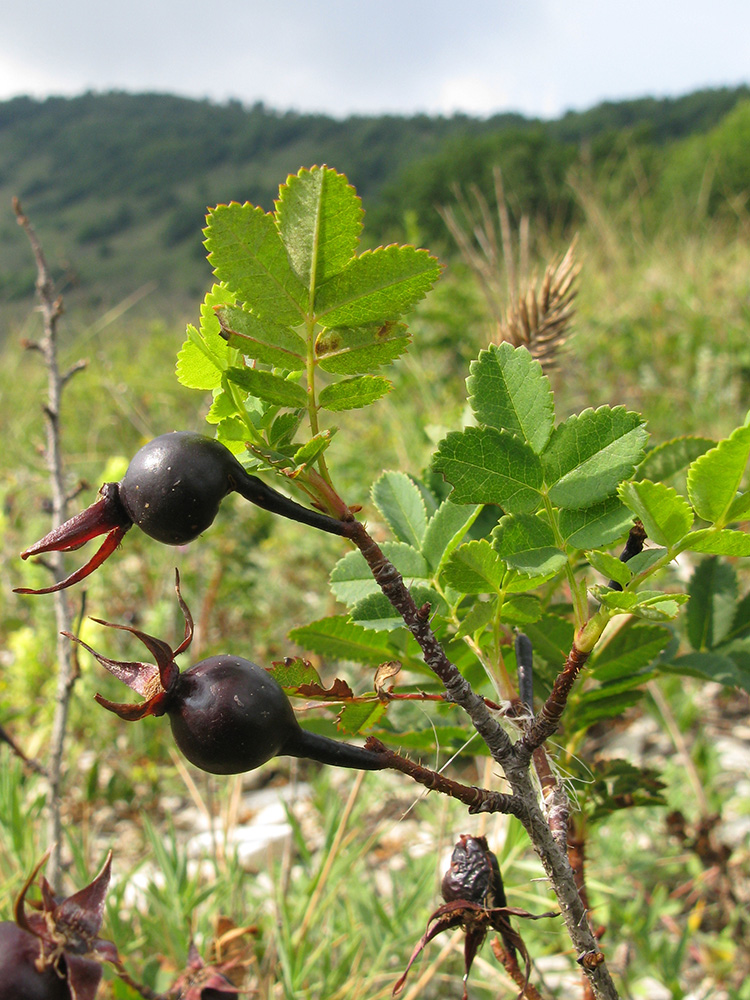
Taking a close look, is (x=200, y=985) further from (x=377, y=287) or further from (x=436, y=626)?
(x=377, y=287)

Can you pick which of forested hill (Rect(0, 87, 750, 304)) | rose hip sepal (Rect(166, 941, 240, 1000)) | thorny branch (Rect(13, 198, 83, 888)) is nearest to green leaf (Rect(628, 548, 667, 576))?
rose hip sepal (Rect(166, 941, 240, 1000))

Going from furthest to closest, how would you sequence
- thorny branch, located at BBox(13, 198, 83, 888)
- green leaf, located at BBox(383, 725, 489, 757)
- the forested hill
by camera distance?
the forested hill, thorny branch, located at BBox(13, 198, 83, 888), green leaf, located at BBox(383, 725, 489, 757)

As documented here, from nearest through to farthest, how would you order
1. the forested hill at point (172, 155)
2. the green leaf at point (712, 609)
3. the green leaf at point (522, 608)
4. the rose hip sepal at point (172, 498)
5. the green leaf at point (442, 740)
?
1. the rose hip sepal at point (172, 498)
2. the green leaf at point (522, 608)
3. the green leaf at point (442, 740)
4. the green leaf at point (712, 609)
5. the forested hill at point (172, 155)

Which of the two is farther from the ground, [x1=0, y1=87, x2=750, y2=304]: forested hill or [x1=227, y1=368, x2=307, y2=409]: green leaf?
[x1=0, y1=87, x2=750, y2=304]: forested hill

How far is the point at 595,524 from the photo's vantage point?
1.27 ft

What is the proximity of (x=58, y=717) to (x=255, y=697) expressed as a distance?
2.32ft

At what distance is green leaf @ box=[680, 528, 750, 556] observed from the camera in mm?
326

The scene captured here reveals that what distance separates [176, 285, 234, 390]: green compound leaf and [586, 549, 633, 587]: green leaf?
0.20m

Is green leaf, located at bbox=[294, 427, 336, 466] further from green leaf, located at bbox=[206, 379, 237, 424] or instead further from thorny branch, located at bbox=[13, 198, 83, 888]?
thorny branch, located at bbox=[13, 198, 83, 888]

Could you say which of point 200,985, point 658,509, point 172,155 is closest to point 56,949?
point 200,985

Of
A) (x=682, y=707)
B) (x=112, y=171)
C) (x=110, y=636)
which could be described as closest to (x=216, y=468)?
(x=682, y=707)

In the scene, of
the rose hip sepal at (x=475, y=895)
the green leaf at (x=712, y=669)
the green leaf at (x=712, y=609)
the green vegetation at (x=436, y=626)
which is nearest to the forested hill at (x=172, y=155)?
the green vegetation at (x=436, y=626)

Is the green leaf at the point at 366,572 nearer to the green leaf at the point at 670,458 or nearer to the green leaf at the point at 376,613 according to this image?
the green leaf at the point at 376,613

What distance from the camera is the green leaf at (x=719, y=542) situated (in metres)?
0.33
